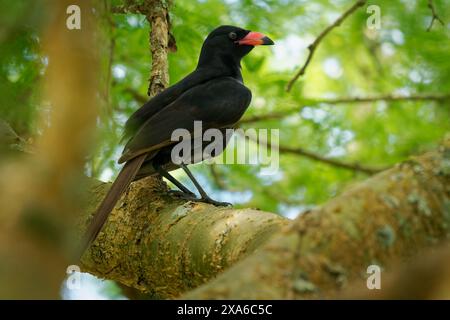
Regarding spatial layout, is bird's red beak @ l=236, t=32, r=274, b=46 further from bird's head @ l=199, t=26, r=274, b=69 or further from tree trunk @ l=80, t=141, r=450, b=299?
tree trunk @ l=80, t=141, r=450, b=299

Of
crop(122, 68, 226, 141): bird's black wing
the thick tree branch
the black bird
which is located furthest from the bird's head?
the thick tree branch

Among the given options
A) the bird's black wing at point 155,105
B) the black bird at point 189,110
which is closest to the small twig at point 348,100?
the black bird at point 189,110

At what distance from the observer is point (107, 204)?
3568 mm

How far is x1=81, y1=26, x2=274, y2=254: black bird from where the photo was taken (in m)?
4.16

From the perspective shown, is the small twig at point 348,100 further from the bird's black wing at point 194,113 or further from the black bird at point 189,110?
the bird's black wing at point 194,113

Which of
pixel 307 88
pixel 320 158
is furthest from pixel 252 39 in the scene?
pixel 307 88

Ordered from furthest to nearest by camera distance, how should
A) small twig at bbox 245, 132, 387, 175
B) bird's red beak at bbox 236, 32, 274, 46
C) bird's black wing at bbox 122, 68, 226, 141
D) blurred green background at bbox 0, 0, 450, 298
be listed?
small twig at bbox 245, 132, 387, 175
blurred green background at bbox 0, 0, 450, 298
bird's red beak at bbox 236, 32, 274, 46
bird's black wing at bbox 122, 68, 226, 141

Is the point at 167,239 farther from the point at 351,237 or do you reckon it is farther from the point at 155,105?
the point at 351,237

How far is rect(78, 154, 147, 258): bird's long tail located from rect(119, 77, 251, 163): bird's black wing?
0.84 feet

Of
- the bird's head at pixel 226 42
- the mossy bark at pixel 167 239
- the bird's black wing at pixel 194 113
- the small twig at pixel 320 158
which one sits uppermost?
the bird's head at pixel 226 42

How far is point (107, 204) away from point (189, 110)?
1.27 metres

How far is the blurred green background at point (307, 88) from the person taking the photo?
18.6 ft

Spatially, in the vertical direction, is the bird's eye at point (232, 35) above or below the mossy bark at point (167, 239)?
above

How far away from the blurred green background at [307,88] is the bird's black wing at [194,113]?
0.37 metres
